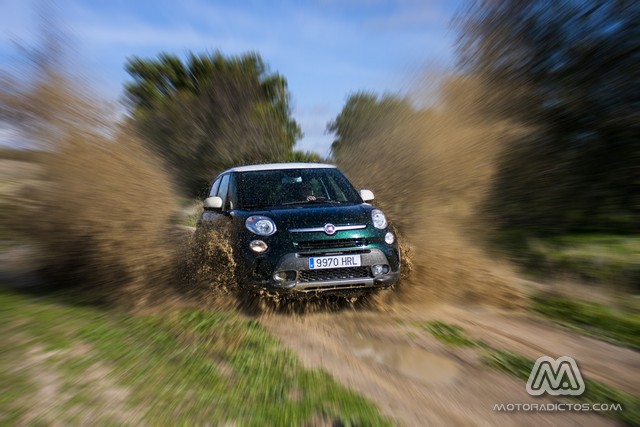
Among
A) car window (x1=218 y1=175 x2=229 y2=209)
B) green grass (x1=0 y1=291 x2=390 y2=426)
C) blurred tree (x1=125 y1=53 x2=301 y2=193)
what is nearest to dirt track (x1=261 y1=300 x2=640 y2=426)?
green grass (x1=0 y1=291 x2=390 y2=426)

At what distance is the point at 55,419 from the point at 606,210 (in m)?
11.9

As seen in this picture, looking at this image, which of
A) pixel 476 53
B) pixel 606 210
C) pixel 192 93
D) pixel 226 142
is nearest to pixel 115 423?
pixel 476 53

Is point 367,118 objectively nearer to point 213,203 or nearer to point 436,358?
point 213,203

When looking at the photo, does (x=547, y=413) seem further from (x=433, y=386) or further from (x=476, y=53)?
(x=476, y=53)

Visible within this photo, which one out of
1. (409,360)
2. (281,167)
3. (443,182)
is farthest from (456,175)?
(409,360)

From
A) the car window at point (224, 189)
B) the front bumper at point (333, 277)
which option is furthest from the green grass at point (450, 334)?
the car window at point (224, 189)

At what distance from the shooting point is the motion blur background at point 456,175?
7.51 meters

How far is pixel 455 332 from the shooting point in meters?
5.37

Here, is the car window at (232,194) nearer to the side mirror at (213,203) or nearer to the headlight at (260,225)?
the side mirror at (213,203)

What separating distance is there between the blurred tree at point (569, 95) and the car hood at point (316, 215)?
A: 20.1 feet

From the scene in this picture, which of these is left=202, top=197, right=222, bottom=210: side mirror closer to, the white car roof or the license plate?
the white car roof

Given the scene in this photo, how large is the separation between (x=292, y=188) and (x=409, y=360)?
10.5 ft

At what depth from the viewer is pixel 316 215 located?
621cm

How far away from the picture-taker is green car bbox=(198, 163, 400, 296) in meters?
5.80
